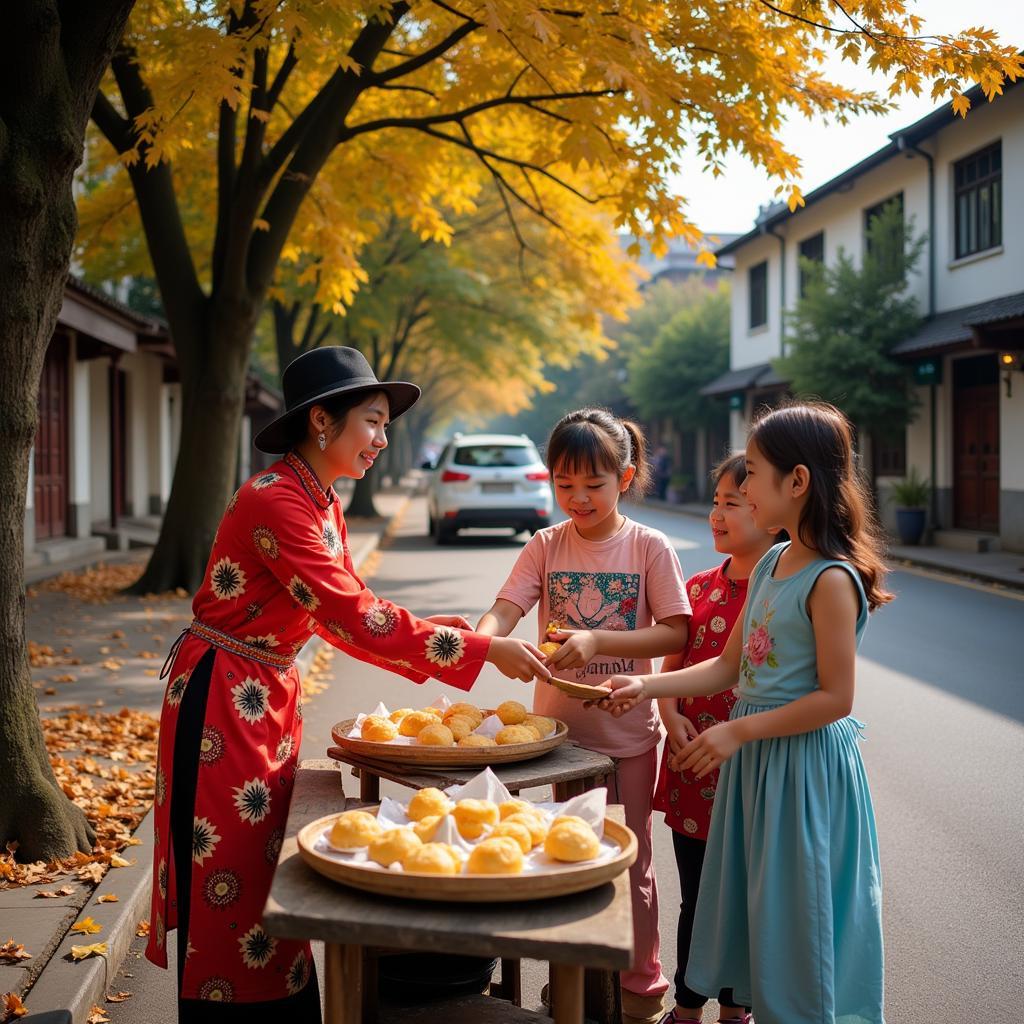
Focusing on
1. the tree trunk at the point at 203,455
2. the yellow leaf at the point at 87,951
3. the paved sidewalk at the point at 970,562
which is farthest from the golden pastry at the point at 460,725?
the paved sidewalk at the point at 970,562

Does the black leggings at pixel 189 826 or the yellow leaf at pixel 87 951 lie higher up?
the black leggings at pixel 189 826

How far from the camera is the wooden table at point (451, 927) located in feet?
6.73

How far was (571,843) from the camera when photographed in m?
2.29

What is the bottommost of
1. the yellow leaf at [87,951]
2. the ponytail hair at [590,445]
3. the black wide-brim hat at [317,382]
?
the yellow leaf at [87,951]

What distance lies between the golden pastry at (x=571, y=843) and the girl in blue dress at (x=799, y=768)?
669 mm

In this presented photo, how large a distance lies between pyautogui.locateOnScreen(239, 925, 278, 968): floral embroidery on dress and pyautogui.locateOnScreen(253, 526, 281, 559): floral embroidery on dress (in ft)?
3.02

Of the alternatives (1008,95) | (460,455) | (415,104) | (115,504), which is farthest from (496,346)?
(415,104)

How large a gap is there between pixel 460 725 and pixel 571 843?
2.86 feet

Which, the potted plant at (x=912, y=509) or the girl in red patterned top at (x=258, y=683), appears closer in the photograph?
the girl in red patterned top at (x=258, y=683)

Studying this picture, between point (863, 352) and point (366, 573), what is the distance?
10.4 m

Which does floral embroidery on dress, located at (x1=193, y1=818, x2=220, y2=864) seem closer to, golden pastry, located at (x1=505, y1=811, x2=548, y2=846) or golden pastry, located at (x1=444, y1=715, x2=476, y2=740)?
golden pastry, located at (x1=444, y1=715, x2=476, y2=740)

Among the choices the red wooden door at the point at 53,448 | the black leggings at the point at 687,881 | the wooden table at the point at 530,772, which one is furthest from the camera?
the red wooden door at the point at 53,448

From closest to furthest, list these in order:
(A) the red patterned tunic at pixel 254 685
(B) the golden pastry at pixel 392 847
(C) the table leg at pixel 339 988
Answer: (B) the golden pastry at pixel 392 847 → (C) the table leg at pixel 339 988 → (A) the red patterned tunic at pixel 254 685

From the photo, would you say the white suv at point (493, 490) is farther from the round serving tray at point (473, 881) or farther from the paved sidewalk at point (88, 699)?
the round serving tray at point (473, 881)
